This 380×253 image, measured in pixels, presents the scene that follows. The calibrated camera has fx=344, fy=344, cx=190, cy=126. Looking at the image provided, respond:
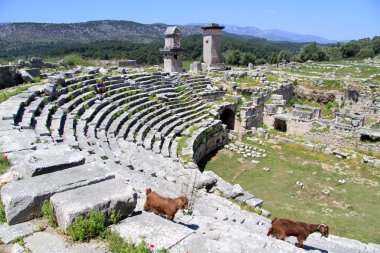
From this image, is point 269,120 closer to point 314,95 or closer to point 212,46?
point 314,95

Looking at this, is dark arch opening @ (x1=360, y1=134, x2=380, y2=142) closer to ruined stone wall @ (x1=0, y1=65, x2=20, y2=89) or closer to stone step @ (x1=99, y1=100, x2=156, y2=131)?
stone step @ (x1=99, y1=100, x2=156, y2=131)

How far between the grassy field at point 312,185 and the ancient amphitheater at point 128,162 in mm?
2137

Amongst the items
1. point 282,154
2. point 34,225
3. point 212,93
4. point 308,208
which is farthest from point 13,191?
point 212,93

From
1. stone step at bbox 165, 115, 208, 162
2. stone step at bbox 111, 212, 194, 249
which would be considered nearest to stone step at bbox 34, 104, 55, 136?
stone step at bbox 165, 115, 208, 162

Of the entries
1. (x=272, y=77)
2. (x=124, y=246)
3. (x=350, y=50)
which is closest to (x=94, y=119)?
(x=124, y=246)

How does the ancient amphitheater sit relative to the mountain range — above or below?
below

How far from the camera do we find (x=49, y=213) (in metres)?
5.02

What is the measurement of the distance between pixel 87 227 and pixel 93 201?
0.40 m

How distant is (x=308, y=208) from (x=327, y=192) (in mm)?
1921

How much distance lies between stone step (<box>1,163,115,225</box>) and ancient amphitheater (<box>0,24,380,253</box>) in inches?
0.6

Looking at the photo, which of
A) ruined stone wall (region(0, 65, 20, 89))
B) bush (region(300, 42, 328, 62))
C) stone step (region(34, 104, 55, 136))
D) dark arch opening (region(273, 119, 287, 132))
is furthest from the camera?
bush (region(300, 42, 328, 62))

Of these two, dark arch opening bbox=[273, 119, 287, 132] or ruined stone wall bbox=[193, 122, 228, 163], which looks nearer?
ruined stone wall bbox=[193, 122, 228, 163]

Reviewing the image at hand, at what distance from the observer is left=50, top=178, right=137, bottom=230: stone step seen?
4715 mm

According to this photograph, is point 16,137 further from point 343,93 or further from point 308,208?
point 343,93
